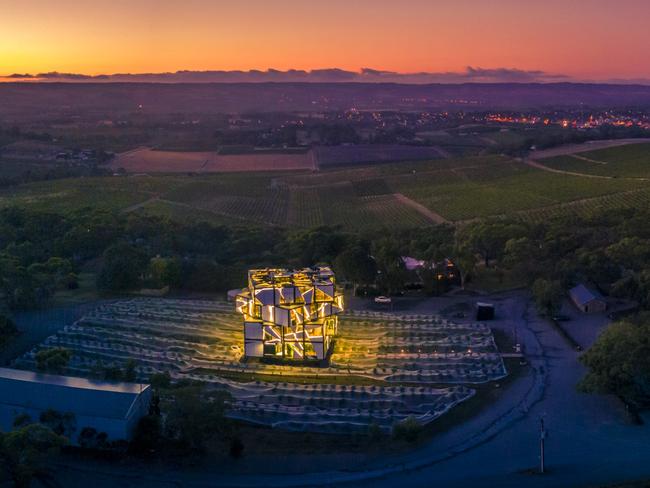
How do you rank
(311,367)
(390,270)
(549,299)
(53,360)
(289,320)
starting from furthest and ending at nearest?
1. (390,270)
2. (549,299)
3. (289,320)
4. (311,367)
5. (53,360)

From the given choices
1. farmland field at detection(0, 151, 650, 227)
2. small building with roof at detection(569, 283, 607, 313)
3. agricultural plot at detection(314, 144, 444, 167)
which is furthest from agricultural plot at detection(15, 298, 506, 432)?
agricultural plot at detection(314, 144, 444, 167)

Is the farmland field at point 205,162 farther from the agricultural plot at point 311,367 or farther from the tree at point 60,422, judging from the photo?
the tree at point 60,422

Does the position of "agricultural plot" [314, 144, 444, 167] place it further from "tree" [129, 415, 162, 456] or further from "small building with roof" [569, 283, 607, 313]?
"tree" [129, 415, 162, 456]

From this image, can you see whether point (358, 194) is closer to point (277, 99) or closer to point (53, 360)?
point (53, 360)

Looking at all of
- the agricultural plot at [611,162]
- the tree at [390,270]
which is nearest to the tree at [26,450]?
the tree at [390,270]

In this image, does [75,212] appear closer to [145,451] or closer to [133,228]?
[133,228]

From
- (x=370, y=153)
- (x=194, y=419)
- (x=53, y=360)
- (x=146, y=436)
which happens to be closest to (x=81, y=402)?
(x=146, y=436)
